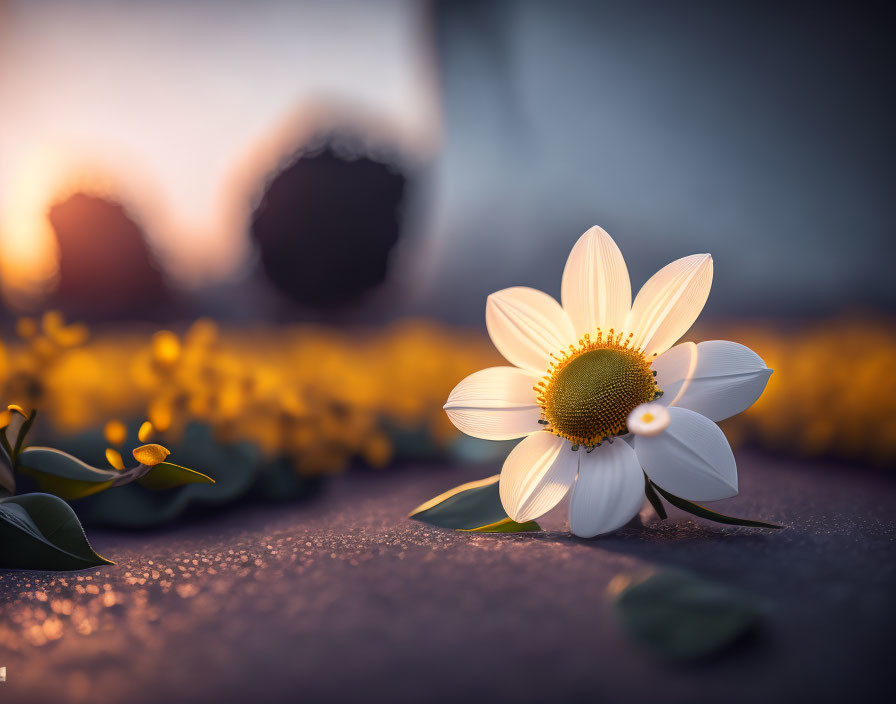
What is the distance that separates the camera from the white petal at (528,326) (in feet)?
1.10

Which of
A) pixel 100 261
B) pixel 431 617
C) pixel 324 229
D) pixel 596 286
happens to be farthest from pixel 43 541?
pixel 100 261

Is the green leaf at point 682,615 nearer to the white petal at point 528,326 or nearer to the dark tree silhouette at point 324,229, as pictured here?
the white petal at point 528,326

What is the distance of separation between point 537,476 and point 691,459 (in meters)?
0.07

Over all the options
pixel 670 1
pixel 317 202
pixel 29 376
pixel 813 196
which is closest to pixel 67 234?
pixel 317 202

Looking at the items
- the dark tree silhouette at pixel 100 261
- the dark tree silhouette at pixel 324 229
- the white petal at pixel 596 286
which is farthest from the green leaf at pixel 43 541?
the dark tree silhouette at pixel 100 261

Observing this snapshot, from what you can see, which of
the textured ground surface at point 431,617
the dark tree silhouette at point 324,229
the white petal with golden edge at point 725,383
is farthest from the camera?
the dark tree silhouette at point 324,229

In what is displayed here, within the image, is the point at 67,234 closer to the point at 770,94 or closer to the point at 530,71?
the point at 530,71

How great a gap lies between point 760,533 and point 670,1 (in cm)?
94

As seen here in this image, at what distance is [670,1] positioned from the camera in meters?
0.97

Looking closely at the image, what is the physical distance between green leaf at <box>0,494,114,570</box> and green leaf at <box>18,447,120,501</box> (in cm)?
4

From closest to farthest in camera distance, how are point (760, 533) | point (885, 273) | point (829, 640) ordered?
point (829, 640) < point (760, 533) < point (885, 273)

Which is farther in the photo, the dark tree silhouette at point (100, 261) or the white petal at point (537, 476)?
the dark tree silhouette at point (100, 261)

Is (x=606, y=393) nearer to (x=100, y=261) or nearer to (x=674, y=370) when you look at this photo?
(x=674, y=370)

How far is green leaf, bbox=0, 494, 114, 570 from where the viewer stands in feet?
0.95
